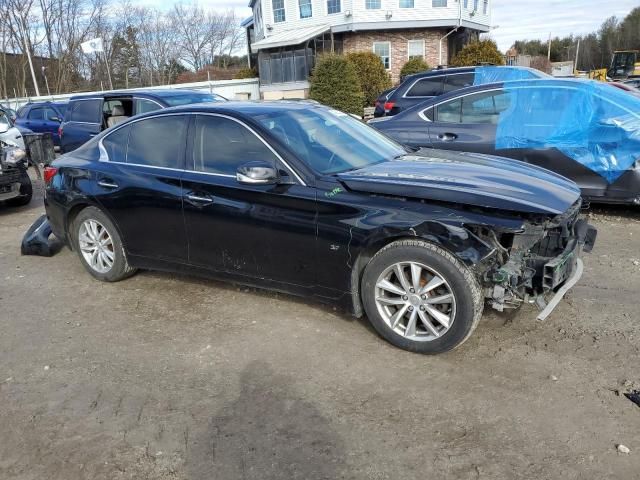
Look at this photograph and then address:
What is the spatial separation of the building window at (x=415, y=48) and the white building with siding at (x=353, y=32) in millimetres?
22

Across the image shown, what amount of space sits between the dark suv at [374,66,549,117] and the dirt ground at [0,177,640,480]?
7.60 meters

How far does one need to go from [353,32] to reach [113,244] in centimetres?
2932

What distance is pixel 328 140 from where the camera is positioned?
169 inches

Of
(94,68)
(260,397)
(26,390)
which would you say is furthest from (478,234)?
(94,68)

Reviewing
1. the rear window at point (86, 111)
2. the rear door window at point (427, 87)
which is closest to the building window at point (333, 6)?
the rear door window at point (427, 87)

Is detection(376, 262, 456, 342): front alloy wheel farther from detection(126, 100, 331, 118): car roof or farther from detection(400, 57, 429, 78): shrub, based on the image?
detection(400, 57, 429, 78): shrub

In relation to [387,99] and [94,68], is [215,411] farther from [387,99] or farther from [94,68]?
[94,68]

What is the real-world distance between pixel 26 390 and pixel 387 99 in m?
10.3

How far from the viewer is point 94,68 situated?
50469 mm

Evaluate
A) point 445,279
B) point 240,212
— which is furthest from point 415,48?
point 445,279

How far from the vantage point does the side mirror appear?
374cm

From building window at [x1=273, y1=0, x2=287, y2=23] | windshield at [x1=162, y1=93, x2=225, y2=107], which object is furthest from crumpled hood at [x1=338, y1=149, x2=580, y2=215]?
building window at [x1=273, y1=0, x2=287, y2=23]

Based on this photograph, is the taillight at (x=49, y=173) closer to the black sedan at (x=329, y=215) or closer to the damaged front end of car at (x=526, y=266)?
the black sedan at (x=329, y=215)

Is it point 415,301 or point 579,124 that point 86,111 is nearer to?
point 579,124
